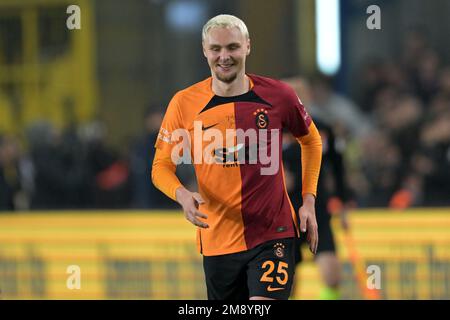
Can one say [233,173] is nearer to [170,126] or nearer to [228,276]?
[170,126]

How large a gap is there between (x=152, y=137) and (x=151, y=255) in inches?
55.1

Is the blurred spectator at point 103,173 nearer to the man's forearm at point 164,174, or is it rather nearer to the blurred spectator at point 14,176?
the blurred spectator at point 14,176

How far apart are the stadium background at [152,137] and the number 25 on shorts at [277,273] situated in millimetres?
4337

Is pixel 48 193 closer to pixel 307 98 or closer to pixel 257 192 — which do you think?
pixel 307 98

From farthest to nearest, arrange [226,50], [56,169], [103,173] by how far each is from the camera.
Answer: [56,169]
[103,173]
[226,50]

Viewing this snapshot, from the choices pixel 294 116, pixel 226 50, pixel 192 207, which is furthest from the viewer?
pixel 294 116

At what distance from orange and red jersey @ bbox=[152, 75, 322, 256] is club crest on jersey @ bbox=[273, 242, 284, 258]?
47 millimetres

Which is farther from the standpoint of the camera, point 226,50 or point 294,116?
point 294,116

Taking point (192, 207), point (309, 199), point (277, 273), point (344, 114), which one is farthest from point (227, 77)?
point (344, 114)

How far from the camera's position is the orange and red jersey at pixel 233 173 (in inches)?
225

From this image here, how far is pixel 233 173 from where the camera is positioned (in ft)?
18.7

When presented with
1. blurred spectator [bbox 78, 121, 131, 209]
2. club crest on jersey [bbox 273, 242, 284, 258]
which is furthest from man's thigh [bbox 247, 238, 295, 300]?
blurred spectator [bbox 78, 121, 131, 209]

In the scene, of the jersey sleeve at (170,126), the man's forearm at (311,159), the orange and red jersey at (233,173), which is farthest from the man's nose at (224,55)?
the man's forearm at (311,159)
